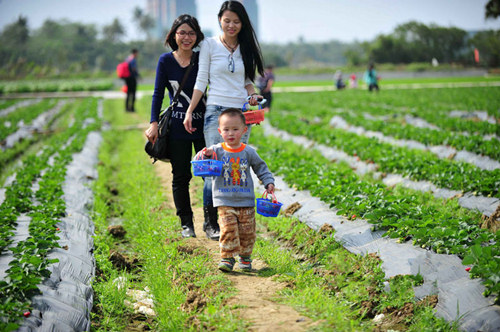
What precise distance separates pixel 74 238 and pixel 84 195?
2.21 metres

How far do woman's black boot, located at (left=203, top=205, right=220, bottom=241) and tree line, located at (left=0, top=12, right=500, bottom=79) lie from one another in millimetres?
22283

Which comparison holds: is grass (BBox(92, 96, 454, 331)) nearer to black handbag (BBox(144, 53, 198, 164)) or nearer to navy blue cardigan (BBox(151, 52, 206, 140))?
black handbag (BBox(144, 53, 198, 164))

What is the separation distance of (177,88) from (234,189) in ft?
4.42

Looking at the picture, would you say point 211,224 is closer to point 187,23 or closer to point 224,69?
point 224,69

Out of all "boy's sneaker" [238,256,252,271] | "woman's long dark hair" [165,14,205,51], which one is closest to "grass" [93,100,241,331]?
"boy's sneaker" [238,256,252,271]

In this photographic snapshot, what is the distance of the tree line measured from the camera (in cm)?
4928

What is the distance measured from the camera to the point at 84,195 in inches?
292

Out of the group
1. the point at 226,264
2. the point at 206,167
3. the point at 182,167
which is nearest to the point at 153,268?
the point at 226,264

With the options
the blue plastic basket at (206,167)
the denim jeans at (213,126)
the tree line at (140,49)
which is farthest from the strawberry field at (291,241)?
the tree line at (140,49)

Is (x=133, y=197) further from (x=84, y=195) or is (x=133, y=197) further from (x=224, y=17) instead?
(x=224, y=17)

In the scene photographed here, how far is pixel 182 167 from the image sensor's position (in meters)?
5.13

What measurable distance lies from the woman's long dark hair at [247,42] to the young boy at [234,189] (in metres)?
0.78

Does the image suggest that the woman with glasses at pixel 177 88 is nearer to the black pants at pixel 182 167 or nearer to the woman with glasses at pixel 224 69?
the black pants at pixel 182 167

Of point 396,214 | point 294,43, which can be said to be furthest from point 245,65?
point 294,43
